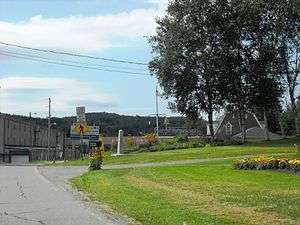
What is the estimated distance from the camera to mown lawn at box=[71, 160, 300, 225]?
13000 mm

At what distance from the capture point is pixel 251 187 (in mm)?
18734

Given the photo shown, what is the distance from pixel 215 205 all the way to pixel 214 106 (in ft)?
151

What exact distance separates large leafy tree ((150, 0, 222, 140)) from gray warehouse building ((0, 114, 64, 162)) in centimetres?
3577

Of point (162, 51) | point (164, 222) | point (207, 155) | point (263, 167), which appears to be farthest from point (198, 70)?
point (164, 222)

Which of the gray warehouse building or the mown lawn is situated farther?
the gray warehouse building

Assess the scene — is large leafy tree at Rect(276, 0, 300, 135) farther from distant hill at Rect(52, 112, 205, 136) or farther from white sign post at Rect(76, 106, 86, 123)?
distant hill at Rect(52, 112, 205, 136)

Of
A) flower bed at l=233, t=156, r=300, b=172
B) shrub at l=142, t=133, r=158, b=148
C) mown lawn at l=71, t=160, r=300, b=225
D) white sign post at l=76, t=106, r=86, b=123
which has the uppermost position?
white sign post at l=76, t=106, r=86, b=123

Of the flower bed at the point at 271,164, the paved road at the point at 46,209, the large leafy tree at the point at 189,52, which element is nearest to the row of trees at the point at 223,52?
the large leafy tree at the point at 189,52

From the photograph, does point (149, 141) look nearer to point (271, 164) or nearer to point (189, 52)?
point (189, 52)

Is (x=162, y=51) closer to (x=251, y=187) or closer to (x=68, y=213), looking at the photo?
(x=251, y=187)

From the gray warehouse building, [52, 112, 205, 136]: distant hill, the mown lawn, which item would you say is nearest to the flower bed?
the mown lawn

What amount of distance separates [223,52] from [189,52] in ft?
10.4

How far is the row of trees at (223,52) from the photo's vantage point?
187 ft

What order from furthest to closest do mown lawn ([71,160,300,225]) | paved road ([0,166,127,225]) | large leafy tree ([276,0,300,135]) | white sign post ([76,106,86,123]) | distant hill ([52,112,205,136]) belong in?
distant hill ([52,112,205,136]) → large leafy tree ([276,0,300,135]) → white sign post ([76,106,86,123]) → paved road ([0,166,127,225]) → mown lawn ([71,160,300,225])
